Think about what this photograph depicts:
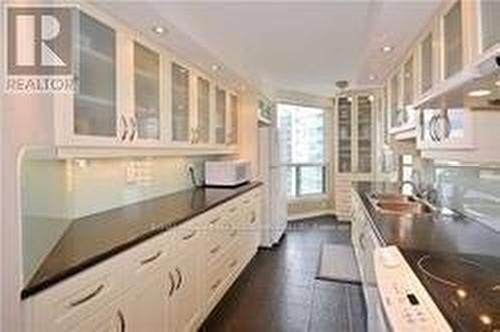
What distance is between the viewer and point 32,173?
160 cm

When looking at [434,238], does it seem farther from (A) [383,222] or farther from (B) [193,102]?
(B) [193,102]

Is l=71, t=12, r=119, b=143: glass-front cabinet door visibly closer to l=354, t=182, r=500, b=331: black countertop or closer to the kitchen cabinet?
l=354, t=182, r=500, b=331: black countertop

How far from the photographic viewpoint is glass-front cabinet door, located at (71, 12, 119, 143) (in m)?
1.98

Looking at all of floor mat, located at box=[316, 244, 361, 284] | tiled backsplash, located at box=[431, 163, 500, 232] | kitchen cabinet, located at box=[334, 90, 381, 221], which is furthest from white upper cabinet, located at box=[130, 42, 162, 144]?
kitchen cabinet, located at box=[334, 90, 381, 221]

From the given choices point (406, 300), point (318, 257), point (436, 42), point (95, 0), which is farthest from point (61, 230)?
point (318, 257)

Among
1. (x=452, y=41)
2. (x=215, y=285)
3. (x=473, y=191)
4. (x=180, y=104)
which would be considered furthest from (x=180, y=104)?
(x=473, y=191)

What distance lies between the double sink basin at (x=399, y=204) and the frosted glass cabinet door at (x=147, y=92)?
1.73m

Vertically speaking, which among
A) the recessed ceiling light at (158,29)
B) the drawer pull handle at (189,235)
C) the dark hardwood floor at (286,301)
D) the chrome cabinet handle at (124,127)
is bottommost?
the dark hardwood floor at (286,301)

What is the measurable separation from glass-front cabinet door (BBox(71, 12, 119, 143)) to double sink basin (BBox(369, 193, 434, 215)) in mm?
1958

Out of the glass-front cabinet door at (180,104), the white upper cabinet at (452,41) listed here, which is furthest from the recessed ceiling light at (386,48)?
the glass-front cabinet door at (180,104)

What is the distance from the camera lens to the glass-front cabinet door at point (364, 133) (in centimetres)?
749

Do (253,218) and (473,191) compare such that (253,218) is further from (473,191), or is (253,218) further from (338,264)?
(473,191)

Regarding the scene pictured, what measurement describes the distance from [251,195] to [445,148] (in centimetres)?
292

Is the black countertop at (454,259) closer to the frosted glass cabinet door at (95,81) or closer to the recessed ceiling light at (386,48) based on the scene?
the recessed ceiling light at (386,48)
